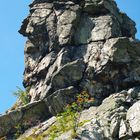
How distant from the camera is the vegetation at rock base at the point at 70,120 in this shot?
42000mm

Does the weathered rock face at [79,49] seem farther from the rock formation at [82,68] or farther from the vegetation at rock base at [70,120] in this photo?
the vegetation at rock base at [70,120]

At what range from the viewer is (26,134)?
48719 millimetres

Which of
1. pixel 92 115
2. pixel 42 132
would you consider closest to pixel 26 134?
pixel 42 132

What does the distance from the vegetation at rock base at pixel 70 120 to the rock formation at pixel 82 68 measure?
0.61 metres

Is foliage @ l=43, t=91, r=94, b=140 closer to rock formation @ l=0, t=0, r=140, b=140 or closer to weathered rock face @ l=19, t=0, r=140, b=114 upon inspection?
rock formation @ l=0, t=0, r=140, b=140

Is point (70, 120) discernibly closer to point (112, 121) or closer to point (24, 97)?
point (112, 121)

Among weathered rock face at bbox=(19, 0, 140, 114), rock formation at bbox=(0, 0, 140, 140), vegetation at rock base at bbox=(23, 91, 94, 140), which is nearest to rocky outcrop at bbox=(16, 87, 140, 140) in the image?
rock formation at bbox=(0, 0, 140, 140)

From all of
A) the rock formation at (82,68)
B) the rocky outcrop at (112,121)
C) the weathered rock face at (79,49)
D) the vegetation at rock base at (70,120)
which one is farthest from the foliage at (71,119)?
the weathered rock face at (79,49)

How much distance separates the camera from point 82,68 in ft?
165

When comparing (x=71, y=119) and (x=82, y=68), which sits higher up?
(x=82, y=68)

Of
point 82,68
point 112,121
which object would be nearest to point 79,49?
point 82,68

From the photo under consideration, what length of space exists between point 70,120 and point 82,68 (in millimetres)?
9145

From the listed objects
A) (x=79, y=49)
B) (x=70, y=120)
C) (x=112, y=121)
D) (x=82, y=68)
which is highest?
(x=79, y=49)

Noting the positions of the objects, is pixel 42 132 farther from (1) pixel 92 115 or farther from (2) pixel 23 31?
(2) pixel 23 31
